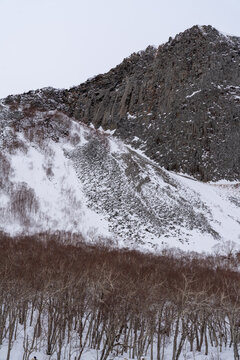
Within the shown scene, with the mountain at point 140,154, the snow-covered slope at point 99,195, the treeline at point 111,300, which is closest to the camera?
the treeline at point 111,300

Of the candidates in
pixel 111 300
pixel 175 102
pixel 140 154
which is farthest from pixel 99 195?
pixel 175 102

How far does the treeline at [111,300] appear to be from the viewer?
14977 mm

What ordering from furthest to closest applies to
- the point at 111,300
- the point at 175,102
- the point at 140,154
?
the point at 175,102 → the point at 140,154 → the point at 111,300

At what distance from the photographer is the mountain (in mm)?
36594

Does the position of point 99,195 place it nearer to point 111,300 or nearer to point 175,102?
point 111,300

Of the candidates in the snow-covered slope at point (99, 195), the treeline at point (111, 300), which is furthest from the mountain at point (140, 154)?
the treeline at point (111, 300)

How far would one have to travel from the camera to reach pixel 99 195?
42.2 m

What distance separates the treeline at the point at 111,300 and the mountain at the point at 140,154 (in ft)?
21.3

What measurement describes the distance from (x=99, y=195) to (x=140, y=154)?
29084 millimetres

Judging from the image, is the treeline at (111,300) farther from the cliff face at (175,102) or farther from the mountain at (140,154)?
the cliff face at (175,102)

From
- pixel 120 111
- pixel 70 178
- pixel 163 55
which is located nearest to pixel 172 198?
pixel 70 178

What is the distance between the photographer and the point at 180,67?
287ft

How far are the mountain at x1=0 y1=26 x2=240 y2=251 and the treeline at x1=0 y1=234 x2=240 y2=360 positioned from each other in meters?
6.49

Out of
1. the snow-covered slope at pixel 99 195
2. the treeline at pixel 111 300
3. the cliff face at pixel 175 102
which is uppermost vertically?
the cliff face at pixel 175 102
